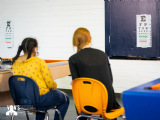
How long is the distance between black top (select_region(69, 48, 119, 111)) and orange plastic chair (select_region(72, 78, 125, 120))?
4.8 inches

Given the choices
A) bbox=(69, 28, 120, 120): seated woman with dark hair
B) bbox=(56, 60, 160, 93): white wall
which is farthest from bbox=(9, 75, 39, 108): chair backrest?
bbox=(56, 60, 160, 93): white wall

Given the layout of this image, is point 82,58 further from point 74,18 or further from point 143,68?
point 74,18

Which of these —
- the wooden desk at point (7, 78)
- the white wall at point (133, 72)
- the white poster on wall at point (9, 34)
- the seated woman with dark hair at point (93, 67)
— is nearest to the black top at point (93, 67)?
the seated woman with dark hair at point (93, 67)

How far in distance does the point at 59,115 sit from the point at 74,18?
262cm

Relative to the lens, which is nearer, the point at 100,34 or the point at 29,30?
the point at 100,34

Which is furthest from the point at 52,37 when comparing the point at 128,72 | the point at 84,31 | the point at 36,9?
the point at 84,31

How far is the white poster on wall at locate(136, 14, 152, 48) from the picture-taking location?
3.63m

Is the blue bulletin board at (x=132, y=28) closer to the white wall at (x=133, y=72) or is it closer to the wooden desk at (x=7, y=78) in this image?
the white wall at (x=133, y=72)

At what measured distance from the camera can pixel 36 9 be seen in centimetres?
453

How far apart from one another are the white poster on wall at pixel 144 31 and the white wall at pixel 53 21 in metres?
0.68

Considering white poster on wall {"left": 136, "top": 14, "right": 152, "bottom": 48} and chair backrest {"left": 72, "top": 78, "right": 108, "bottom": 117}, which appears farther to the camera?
white poster on wall {"left": 136, "top": 14, "right": 152, "bottom": 48}

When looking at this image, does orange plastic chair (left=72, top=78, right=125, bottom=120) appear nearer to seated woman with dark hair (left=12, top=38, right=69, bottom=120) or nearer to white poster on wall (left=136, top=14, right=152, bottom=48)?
seated woman with dark hair (left=12, top=38, right=69, bottom=120)

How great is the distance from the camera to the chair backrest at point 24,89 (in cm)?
179

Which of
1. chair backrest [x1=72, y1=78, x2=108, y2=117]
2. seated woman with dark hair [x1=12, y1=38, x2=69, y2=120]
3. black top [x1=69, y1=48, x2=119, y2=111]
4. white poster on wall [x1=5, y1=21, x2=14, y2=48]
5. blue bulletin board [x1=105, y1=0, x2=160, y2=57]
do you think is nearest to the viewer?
chair backrest [x1=72, y1=78, x2=108, y2=117]
